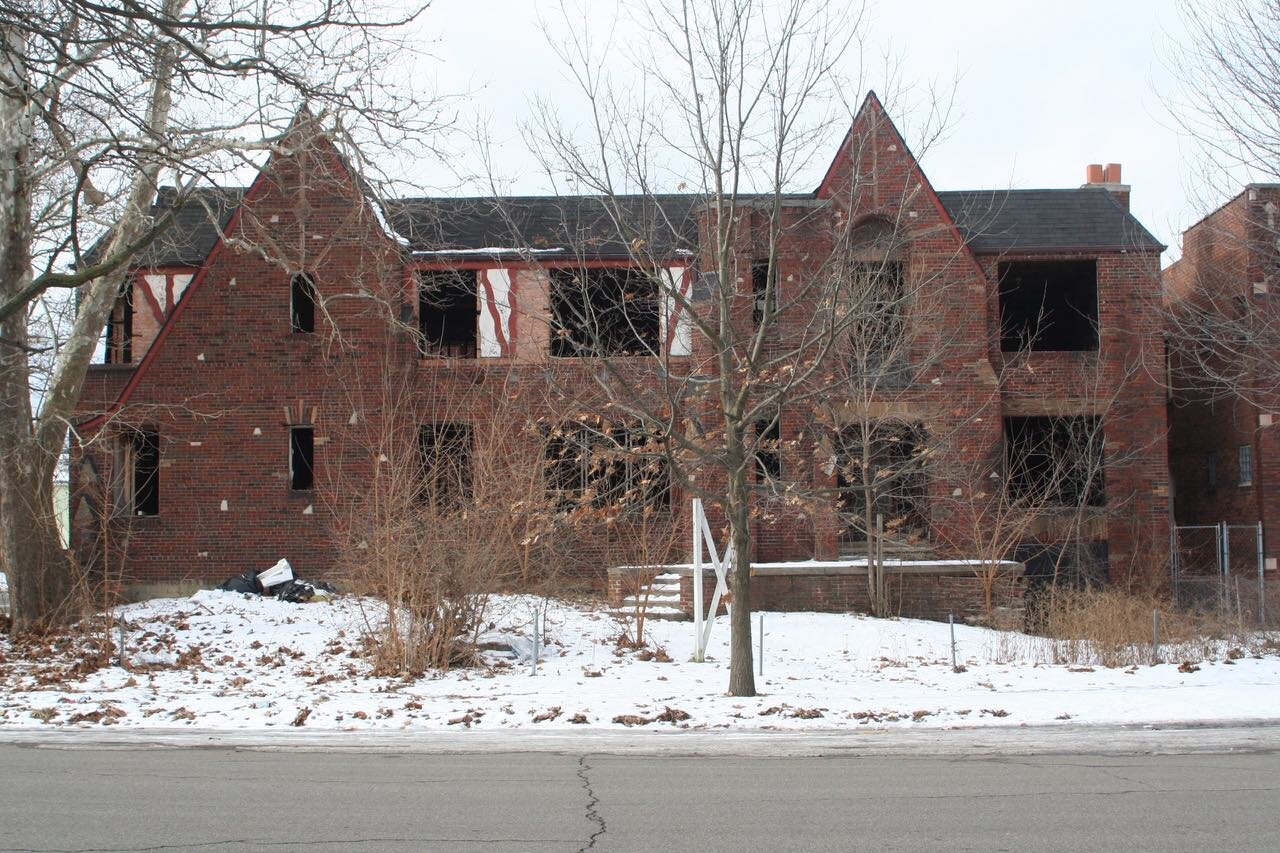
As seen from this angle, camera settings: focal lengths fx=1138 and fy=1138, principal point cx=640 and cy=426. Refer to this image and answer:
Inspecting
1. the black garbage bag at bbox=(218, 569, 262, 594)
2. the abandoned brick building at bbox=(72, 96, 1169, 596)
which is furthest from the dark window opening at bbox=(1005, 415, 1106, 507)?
the black garbage bag at bbox=(218, 569, 262, 594)

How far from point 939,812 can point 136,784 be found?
17.9 ft

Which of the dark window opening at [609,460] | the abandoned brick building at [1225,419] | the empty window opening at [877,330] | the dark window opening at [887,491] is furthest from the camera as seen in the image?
the abandoned brick building at [1225,419]

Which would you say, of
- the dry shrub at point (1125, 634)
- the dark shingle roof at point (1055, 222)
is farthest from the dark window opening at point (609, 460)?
the dark shingle roof at point (1055, 222)

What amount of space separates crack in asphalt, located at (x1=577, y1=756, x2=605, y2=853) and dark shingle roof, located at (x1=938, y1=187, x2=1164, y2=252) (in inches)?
659

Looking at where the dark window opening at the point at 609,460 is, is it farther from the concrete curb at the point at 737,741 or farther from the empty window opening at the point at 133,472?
the empty window opening at the point at 133,472

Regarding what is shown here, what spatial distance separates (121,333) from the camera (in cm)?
2559

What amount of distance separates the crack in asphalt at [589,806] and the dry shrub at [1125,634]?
8.69 m

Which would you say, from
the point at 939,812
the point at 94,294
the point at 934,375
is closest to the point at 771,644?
the point at 934,375

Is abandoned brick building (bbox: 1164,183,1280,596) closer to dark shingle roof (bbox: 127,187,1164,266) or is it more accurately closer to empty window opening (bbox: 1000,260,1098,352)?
dark shingle roof (bbox: 127,187,1164,266)

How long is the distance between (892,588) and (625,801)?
13681 millimetres

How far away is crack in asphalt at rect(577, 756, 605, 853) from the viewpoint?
6297mm

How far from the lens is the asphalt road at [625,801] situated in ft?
20.8

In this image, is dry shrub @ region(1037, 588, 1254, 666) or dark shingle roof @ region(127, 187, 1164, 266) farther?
dark shingle roof @ region(127, 187, 1164, 266)

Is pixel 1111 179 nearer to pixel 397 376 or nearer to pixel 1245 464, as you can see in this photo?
pixel 1245 464
